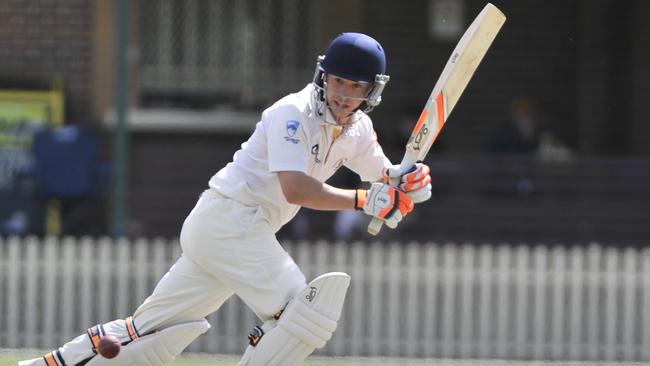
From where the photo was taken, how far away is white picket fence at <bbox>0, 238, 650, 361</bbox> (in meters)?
9.78

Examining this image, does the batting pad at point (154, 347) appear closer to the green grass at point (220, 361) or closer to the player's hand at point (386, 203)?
the player's hand at point (386, 203)

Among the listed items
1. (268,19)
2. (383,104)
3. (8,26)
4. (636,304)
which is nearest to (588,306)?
(636,304)

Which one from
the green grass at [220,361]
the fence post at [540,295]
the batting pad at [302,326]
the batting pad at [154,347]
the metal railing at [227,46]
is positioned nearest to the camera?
the batting pad at [302,326]

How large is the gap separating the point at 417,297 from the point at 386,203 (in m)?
4.69

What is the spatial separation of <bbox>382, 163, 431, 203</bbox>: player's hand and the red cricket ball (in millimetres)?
1187

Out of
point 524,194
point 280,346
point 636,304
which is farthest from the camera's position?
point 524,194

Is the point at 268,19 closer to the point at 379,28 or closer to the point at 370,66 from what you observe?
the point at 379,28

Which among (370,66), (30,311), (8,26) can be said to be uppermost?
(370,66)

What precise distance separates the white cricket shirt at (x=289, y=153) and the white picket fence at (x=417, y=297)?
13.5ft

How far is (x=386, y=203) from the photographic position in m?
5.24

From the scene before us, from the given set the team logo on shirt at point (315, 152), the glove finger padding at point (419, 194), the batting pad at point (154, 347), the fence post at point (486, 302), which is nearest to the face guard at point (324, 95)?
the team logo on shirt at point (315, 152)

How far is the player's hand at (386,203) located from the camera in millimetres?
5238

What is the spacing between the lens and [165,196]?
1203 cm

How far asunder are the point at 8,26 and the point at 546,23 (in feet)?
15.5
